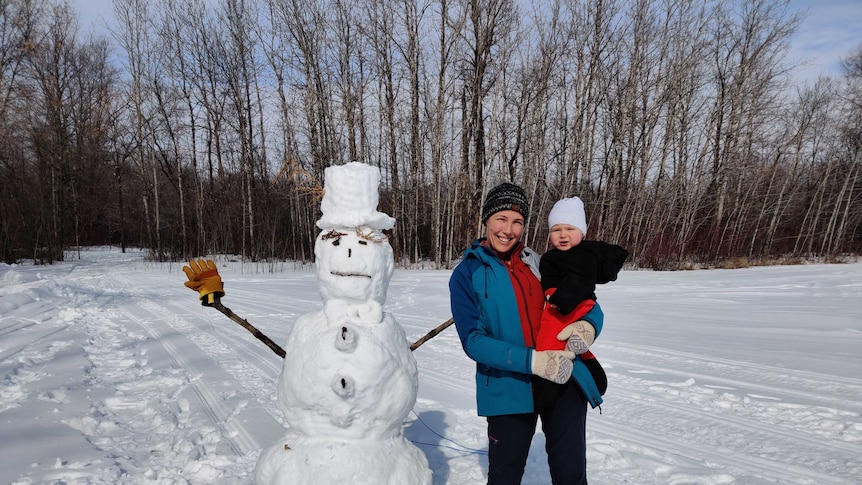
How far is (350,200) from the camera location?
191cm

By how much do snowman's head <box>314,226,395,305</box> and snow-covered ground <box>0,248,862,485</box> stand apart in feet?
4.77

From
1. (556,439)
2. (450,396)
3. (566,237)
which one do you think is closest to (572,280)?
(566,237)

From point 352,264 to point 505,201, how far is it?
71 cm

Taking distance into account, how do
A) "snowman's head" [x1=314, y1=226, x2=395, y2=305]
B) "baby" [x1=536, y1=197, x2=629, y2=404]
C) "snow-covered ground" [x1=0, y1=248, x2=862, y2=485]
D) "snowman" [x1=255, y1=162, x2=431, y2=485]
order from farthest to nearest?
"snow-covered ground" [x1=0, y1=248, x2=862, y2=485]
"snowman's head" [x1=314, y1=226, x2=395, y2=305]
"snowman" [x1=255, y1=162, x2=431, y2=485]
"baby" [x1=536, y1=197, x2=629, y2=404]

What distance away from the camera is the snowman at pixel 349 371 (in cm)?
176

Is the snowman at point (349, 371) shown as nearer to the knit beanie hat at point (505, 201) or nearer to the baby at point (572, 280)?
the knit beanie hat at point (505, 201)

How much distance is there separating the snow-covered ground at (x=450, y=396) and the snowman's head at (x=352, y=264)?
145 centimetres

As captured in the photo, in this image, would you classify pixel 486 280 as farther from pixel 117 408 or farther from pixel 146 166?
pixel 146 166

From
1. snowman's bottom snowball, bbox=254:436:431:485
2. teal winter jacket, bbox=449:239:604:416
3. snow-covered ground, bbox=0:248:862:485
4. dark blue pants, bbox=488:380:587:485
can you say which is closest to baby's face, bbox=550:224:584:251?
teal winter jacket, bbox=449:239:604:416

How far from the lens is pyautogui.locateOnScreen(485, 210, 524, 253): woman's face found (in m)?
1.80

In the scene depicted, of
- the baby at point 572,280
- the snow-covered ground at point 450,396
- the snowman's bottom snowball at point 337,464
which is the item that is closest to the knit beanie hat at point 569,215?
the baby at point 572,280

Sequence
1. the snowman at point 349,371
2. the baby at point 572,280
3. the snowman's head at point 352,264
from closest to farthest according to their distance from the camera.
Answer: the baby at point 572,280
the snowman at point 349,371
the snowman's head at point 352,264

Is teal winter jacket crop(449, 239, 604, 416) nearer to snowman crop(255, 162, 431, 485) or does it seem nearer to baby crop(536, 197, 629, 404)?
baby crop(536, 197, 629, 404)

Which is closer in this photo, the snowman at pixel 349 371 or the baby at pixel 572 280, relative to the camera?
the baby at pixel 572 280
